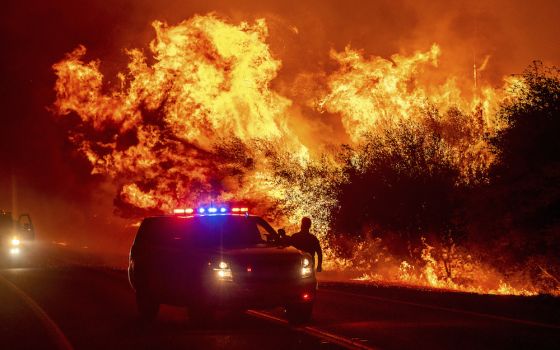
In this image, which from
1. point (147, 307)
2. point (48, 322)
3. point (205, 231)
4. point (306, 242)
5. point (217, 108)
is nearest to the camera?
point (48, 322)

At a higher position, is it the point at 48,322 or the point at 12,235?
the point at 12,235

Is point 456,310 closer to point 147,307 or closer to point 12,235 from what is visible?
point 147,307

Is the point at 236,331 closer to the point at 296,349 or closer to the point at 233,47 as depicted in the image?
the point at 296,349

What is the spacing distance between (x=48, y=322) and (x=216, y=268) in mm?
3128

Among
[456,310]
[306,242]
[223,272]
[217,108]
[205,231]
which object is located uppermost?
[217,108]

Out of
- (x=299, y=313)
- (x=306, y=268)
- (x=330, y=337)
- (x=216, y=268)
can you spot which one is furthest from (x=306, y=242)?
(x=330, y=337)

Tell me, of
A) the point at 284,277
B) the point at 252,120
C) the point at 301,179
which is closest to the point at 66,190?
the point at 252,120

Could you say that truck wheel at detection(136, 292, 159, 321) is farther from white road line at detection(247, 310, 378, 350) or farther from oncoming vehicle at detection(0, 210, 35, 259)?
oncoming vehicle at detection(0, 210, 35, 259)

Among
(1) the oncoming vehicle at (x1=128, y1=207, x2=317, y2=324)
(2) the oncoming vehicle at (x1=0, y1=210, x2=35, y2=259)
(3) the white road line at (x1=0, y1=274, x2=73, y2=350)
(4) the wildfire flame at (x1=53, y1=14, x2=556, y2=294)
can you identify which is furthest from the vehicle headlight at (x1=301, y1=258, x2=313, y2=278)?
(2) the oncoming vehicle at (x1=0, y1=210, x2=35, y2=259)

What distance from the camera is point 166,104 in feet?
132

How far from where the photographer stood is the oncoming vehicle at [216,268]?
1428 cm

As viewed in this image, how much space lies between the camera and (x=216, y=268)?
14.4 m

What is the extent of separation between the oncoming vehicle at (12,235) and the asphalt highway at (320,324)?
16057 mm

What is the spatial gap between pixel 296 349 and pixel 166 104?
97.3 feet
